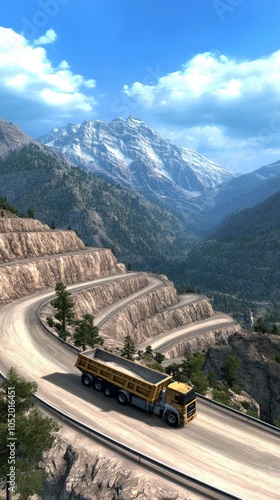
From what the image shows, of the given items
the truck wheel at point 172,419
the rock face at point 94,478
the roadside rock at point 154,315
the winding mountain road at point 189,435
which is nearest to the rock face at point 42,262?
the roadside rock at point 154,315

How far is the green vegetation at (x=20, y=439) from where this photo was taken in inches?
535

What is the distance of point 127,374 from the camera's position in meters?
21.3

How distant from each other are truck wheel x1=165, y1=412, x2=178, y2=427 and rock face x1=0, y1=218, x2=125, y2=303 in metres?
39.2

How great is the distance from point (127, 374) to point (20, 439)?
873 cm

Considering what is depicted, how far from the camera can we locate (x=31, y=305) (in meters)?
50.3

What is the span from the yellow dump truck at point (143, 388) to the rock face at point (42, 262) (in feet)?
110

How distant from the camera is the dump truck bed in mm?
20469

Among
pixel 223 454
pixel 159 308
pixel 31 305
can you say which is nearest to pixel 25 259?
pixel 31 305

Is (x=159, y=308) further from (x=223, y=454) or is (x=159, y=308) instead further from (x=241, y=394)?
(x=223, y=454)

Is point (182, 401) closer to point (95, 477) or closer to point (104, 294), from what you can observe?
point (95, 477)

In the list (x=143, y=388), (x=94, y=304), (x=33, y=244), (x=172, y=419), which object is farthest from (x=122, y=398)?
(x=33, y=244)

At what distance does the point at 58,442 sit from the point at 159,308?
75.3 m

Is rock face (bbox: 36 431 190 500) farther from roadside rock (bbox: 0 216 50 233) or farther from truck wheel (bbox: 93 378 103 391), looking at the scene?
roadside rock (bbox: 0 216 50 233)

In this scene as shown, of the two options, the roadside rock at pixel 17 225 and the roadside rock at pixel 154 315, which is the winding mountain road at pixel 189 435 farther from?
the roadside rock at pixel 17 225
